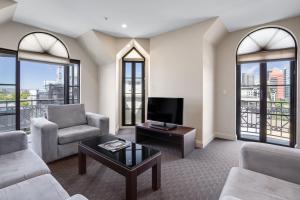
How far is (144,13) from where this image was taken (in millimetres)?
2957

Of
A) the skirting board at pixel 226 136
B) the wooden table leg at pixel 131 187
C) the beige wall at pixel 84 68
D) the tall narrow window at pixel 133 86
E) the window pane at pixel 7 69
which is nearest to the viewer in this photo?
the wooden table leg at pixel 131 187

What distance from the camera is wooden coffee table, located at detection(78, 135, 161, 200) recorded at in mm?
1544

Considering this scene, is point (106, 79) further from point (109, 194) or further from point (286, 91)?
point (286, 91)

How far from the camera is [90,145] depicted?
2.14 meters

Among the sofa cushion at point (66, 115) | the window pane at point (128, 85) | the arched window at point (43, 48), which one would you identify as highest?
the arched window at point (43, 48)

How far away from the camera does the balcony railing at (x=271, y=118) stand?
3.39 metres

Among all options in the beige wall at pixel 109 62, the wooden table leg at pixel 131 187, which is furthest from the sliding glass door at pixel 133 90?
the wooden table leg at pixel 131 187

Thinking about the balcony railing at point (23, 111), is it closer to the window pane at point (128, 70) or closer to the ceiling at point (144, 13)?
the ceiling at point (144, 13)

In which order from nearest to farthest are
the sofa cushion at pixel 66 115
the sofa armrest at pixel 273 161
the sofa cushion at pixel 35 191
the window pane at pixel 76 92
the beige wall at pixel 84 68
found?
the sofa cushion at pixel 35 191 → the sofa armrest at pixel 273 161 → the sofa cushion at pixel 66 115 → the beige wall at pixel 84 68 → the window pane at pixel 76 92

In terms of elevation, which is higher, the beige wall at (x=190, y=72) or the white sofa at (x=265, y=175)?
the beige wall at (x=190, y=72)

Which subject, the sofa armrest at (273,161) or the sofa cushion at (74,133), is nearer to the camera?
the sofa armrest at (273,161)

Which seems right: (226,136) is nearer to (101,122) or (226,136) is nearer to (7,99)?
(101,122)

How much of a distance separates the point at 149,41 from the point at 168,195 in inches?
142

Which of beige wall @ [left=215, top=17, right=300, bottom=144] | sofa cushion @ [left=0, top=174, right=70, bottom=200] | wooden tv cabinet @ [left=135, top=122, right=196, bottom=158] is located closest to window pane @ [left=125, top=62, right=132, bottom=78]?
wooden tv cabinet @ [left=135, top=122, right=196, bottom=158]
